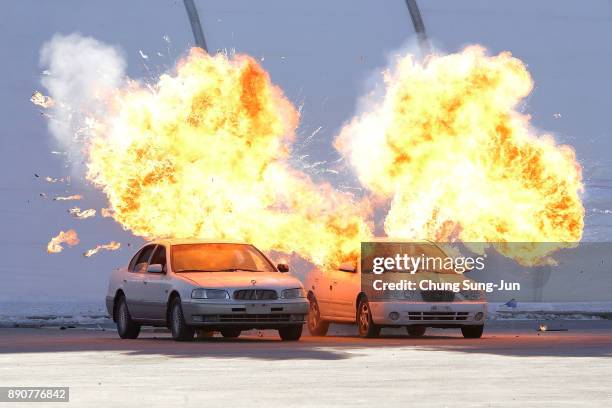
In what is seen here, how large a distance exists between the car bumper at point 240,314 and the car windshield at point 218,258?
4.53ft

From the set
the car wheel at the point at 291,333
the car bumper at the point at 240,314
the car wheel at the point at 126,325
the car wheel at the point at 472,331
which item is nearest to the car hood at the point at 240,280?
the car bumper at the point at 240,314

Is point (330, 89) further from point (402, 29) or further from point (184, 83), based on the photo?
point (184, 83)

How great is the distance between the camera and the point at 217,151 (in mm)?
29906

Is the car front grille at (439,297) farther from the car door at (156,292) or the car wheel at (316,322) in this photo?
the car door at (156,292)

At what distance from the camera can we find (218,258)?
25.2 meters

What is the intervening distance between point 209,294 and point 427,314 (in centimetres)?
343

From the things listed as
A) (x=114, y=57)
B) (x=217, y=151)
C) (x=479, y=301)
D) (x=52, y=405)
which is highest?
(x=114, y=57)

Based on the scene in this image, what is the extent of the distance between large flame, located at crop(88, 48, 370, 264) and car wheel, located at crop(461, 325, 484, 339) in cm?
421

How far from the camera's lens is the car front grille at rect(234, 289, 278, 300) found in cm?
2344

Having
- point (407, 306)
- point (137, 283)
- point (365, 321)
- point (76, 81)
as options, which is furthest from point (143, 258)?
point (76, 81)

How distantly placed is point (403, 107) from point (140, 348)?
400 inches

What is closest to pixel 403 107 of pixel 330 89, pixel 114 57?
pixel 330 89

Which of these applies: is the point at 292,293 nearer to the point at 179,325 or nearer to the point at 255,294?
the point at 255,294

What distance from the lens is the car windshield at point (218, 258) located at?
2480 cm
